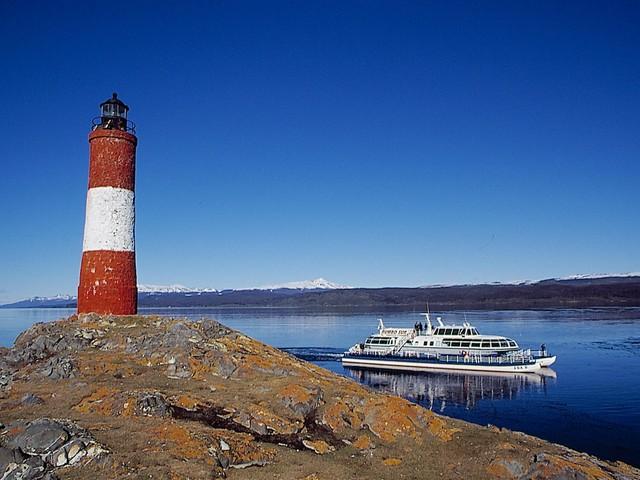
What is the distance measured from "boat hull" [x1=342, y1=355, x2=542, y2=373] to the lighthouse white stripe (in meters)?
43.0

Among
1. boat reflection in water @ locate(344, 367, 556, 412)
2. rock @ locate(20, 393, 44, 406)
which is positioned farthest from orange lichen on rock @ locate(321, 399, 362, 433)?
boat reflection in water @ locate(344, 367, 556, 412)

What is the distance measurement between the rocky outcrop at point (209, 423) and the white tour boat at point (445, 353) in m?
39.5

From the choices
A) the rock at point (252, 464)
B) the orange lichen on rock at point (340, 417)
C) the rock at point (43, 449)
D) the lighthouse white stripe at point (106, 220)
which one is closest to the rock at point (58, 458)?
the rock at point (43, 449)

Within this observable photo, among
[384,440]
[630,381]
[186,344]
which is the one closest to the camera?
[384,440]

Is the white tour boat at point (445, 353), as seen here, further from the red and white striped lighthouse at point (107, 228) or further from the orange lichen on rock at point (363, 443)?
the orange lichen on rock at point (363, 443)

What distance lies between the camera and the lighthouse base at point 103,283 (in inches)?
1113

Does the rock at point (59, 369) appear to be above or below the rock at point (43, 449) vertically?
above

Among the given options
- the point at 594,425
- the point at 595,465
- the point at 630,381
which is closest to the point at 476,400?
the point at 594,425

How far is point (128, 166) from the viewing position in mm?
29078

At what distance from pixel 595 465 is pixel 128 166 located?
81.2ft

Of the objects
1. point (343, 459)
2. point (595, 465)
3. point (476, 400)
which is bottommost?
point (476, 400)

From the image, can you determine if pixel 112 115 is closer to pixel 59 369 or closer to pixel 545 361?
pixel 59 369

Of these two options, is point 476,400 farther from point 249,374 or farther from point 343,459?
point 343,459

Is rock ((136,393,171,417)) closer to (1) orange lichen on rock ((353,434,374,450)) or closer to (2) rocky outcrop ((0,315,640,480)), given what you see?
(2) rocky outcrop ((0,315,640,480))
